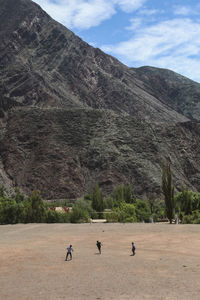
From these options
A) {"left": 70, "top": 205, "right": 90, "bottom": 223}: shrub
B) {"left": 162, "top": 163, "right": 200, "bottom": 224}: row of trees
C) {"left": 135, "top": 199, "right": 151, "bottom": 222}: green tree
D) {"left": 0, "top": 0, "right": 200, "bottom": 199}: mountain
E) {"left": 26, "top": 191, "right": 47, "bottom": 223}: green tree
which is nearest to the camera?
{"left": 162, "top": 163, "right": 200, "bottom": 224}: row of trees

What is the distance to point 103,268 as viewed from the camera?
62.5 ft

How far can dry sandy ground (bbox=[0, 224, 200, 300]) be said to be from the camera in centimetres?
1427

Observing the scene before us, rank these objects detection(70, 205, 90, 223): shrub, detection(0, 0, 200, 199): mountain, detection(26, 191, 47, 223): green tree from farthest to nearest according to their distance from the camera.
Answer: detection(0, 0, 200, 199): mountain → detection(70, 205, 90, 223): shrub → detection(26, 191, 47, 223): green tree

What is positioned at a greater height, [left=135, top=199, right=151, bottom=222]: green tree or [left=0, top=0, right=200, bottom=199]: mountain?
[left=0, top=0, right=200, bottom=199]: mountain

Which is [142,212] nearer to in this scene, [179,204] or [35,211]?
[179,204]

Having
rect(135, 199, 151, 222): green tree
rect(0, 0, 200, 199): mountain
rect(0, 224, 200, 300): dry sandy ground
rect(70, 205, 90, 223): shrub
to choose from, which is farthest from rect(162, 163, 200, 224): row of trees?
rect(0, 0, 200, 199): mountain

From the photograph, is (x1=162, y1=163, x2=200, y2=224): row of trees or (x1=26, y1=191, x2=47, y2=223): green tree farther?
(x1=26, y1=191, x2=47, y2=223): green tree

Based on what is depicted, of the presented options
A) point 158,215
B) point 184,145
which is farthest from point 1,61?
point 158,215

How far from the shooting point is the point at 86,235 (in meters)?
34.3

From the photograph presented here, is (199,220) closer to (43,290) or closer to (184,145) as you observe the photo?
(43,290)

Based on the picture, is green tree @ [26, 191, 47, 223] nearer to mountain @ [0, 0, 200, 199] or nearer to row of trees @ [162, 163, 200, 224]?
row of trees @ [162, 163, 200, 224]

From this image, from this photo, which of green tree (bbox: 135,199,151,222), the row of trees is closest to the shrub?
green tree (bbox: 135,199,151,222)

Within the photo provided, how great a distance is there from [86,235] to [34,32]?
16529 centimetres

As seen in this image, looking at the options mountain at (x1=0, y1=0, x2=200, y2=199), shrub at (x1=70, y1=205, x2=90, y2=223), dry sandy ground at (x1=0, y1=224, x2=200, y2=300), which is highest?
mountain at (x1=0, y1=0, x2=200, y2=199)
